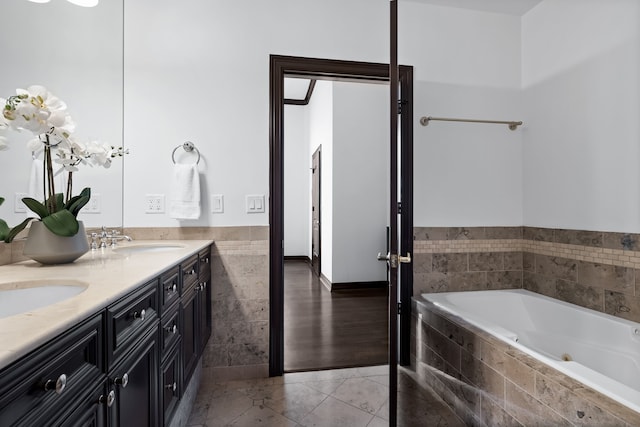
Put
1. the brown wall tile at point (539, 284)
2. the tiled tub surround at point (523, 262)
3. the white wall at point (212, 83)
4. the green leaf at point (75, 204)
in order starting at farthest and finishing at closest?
the brown wall tile at point (539, 284)
the white wall at point (212, 83)
the tiled tub surround at point (523, 262)
the green leaf at point (75, 204)

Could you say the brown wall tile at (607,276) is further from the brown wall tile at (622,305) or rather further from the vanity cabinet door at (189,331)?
the vanity cabinet door at (189,331)

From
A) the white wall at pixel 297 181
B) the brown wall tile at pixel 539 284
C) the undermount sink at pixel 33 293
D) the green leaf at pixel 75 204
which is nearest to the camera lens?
the undermount sink at pixel 33 293

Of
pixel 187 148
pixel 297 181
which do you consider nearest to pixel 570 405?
pixel 187 148

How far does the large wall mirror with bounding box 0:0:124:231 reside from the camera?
1128mm

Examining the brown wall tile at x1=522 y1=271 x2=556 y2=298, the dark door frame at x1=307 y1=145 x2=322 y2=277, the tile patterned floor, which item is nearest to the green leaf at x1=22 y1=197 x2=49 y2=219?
the tile patterned floor

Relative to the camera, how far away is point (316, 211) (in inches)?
221

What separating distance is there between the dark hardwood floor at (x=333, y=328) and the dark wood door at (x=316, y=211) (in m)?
0.89

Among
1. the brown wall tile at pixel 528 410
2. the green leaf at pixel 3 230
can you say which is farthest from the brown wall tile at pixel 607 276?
the green leaf at pixel 3 230

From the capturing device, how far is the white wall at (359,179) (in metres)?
4.46

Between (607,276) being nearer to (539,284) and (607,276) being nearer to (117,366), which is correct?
(539,284)

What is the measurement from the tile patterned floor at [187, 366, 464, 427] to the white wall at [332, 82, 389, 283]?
2.29 meters

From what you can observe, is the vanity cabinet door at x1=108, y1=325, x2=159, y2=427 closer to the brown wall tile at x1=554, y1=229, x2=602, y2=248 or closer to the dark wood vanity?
the dark wood vanity

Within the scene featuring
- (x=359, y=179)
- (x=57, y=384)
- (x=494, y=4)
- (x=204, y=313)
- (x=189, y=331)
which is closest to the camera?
(x=57, y=384)

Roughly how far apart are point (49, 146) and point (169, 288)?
0.68m
